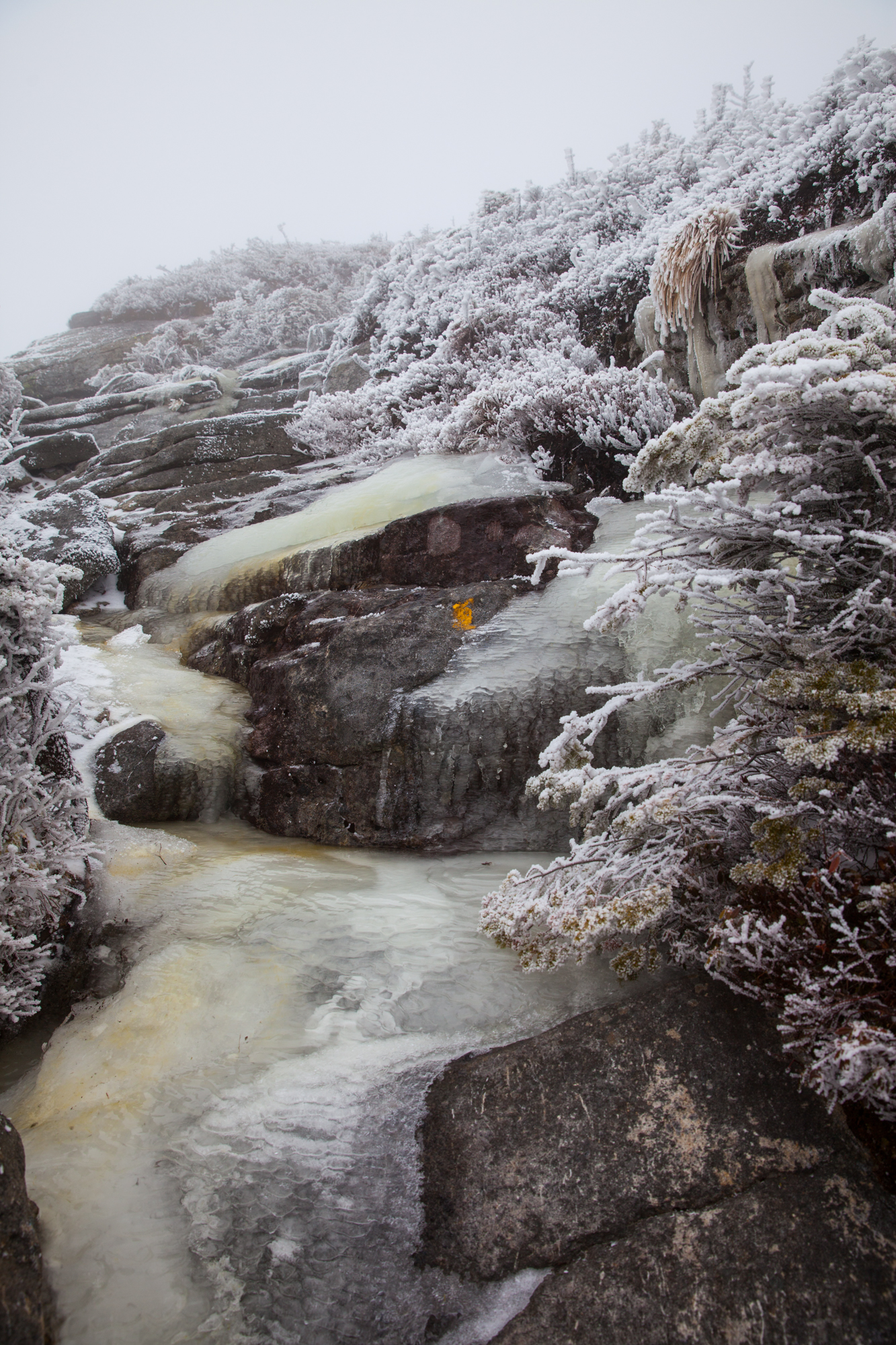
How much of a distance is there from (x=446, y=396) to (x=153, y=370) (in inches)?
506

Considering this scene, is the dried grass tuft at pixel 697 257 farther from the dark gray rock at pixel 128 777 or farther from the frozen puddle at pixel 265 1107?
the dark gray rock at pixel 128 777

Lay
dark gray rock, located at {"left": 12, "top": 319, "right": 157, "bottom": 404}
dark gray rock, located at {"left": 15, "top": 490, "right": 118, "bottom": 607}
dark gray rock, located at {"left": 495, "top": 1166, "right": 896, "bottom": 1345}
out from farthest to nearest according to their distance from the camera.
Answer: dark gray rock, located at {"left": 12, "top": 319, "right": 157, "bottom": 404} → dark gray rock, located at {"left": 15, "top": 490, "right": 118, "bottom": 607} → dark gray rock, located at {"left": 495, "top": 1166, "right": 896, "bottom": 1345}

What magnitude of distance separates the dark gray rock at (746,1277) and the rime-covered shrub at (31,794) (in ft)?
7.45

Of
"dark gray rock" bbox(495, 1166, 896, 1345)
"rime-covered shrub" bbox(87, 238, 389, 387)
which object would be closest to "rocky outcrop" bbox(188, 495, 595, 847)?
"dark gray rock" bbox(495, 1166, 896, 1345)

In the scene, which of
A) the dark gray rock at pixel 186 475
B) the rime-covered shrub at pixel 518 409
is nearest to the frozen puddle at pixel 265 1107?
the rime-covered shrub at pixel 518 409

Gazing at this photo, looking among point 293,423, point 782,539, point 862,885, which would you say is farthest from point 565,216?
point 862,885

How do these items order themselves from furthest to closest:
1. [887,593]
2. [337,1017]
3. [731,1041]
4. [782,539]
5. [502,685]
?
[502,685] < [337,1017] < [782,539] < [887,593] < [731,1041]

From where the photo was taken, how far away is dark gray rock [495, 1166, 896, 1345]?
63.2 inches

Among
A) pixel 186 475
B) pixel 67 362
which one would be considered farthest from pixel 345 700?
pixel 67 362

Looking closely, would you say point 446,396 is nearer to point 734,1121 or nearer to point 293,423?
point 293,423

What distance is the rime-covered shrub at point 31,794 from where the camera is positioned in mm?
2752

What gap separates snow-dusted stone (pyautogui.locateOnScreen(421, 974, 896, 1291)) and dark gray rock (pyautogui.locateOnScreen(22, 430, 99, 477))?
506 inches

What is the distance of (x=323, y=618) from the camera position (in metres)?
5.00

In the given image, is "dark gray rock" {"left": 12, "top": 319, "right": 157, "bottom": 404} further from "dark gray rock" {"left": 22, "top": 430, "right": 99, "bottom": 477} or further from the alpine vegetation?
the alpine vegetation
